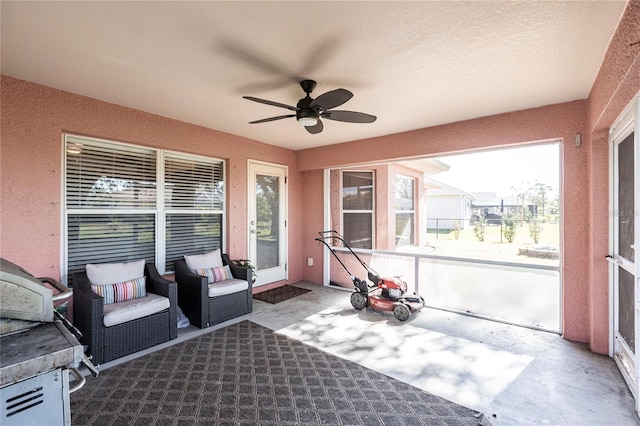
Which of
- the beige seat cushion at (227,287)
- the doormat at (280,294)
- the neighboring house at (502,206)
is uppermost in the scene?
the neighboring house at (502,206)

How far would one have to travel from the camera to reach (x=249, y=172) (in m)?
4.88

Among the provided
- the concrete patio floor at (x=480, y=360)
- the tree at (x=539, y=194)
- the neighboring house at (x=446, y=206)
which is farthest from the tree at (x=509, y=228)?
the concrete patio floor at (x=480, y=360)

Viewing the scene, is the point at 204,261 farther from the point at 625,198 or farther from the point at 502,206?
the point at 502,206

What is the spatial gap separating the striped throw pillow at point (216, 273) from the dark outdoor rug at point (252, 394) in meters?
1.00

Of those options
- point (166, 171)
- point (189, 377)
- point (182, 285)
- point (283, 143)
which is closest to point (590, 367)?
point (189, 377)

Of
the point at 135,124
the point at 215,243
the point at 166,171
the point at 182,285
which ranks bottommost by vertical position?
the point at 182,285

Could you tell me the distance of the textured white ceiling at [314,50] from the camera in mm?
1763

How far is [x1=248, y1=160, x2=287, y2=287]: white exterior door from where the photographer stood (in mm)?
4965

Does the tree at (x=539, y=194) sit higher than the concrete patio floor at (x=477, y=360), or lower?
higher

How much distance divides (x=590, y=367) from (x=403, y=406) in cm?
190

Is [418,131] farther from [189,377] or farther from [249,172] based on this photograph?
[189,377]

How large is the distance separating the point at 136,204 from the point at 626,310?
5128mm

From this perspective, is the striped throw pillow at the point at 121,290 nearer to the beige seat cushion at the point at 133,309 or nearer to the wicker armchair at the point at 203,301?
the beige seat cushion at the point at 133,309

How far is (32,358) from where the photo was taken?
3.03 ft
